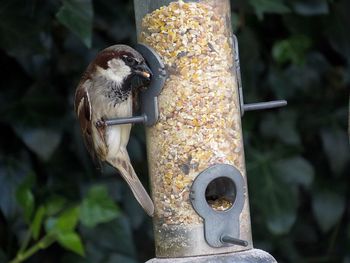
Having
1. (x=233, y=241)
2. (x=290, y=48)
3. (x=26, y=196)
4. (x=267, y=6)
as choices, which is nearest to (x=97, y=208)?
(x=26, y=196)

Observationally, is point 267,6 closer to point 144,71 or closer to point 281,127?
point 281,127

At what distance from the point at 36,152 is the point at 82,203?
0.83 ft

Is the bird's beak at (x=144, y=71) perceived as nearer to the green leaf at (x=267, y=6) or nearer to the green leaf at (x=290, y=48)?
the green leaf at (x=267, y=6)

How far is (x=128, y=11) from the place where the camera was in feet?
13.9

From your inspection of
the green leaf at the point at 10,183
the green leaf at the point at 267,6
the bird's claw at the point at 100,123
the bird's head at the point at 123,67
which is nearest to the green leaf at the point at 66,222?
the green leaf at the point at 10,183

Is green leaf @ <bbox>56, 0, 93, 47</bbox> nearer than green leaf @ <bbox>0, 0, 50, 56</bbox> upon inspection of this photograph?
Yes

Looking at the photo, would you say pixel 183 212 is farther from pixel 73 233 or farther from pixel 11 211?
pixel 11 211

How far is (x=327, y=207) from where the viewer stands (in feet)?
14.7

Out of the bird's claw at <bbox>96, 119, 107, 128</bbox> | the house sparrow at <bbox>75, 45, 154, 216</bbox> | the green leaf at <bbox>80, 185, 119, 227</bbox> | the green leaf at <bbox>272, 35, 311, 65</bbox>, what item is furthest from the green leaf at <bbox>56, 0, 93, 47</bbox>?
the green leaf at <bbox>272, 35, 311, 65</bbox>

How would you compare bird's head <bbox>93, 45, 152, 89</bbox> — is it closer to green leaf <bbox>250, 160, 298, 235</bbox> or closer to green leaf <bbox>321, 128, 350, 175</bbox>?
green leaf <bbox>250, 160, 298, 235</bbox>

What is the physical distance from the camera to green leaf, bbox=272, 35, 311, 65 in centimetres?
438

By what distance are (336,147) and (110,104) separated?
1219mm

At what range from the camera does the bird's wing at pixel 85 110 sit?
138 inches

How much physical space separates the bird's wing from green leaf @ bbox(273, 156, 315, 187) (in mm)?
972
